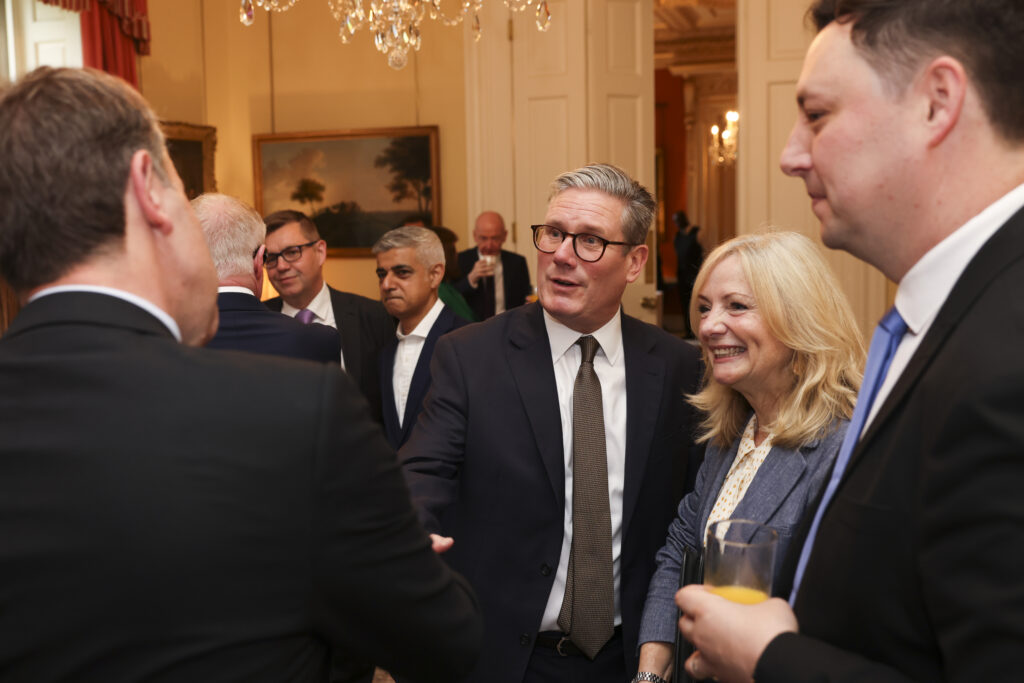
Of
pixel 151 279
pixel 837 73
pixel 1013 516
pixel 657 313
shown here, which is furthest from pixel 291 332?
pixel 657 313

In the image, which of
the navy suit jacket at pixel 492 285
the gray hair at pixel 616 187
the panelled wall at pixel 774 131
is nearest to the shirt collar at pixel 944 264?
the gray hair at pixel 616 187

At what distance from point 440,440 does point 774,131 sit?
498cm

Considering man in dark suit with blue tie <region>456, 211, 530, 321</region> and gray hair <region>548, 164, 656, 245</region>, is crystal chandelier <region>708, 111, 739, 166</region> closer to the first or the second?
man in dark suit with blue tie <region>456, 211, 530, 321</region>

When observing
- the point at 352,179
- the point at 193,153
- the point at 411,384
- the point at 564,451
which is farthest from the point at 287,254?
the point at 352,179

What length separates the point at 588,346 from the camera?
7.86 feet

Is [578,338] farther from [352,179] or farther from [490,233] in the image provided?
[352,179]

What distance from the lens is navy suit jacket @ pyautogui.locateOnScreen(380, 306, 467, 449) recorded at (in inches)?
146

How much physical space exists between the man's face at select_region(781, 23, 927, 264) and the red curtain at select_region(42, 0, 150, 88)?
20.6 feet

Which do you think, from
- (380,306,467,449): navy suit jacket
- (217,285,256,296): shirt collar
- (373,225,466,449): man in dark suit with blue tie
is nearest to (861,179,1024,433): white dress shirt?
(217,285,256,296): shirt collar

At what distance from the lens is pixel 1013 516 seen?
0.86m

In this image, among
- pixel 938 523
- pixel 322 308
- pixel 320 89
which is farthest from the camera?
pixel 320 89

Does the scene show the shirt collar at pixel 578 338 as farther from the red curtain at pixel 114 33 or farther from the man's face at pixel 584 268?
the red curtain at pixel 114 33

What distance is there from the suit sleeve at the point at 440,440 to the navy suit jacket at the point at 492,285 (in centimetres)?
395

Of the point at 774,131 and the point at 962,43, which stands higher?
the point at 774,131
